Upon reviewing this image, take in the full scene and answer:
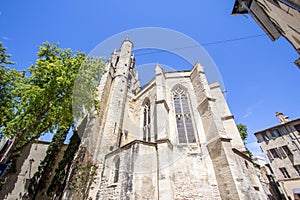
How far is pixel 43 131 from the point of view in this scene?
8508 mm

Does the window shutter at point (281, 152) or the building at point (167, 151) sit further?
the window shutter at point (281, 152)

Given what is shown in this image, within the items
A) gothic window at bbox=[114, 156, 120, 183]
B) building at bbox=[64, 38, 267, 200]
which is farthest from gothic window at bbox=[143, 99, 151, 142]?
gothic window at bbox=[114, 156, 120, 183]

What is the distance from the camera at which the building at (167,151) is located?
778 centimetres

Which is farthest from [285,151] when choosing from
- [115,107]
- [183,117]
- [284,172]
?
[115,107]

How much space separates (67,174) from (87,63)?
26.4ft

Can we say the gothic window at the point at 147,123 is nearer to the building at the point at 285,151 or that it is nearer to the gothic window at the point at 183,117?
the gothic window at the point at 183,117

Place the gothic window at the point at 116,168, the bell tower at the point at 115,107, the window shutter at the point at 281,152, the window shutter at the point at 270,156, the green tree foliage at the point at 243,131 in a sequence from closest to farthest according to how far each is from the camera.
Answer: the gothic window at the point at 116,168 < the bell tower at the point at 115,107 < the green tree foliage at the point at 243,131 < the window shutter at the point at 281,152 < the window shutter at the point at 270,156

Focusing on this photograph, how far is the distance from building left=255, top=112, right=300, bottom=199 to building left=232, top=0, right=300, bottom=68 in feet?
61.2

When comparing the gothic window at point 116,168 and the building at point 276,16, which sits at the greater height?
the building at point 276,16

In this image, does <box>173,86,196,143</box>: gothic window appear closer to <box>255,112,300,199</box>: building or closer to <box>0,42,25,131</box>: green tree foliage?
<box>0,42,25,131</box>: green tree foliage

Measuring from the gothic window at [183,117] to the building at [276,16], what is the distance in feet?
24.1

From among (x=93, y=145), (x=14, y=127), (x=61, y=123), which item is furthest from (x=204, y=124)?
(x=14, y=127)

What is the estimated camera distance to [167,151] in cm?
862

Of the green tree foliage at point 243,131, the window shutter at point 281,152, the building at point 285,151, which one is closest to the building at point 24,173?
the green tree foliage at point 243,131
